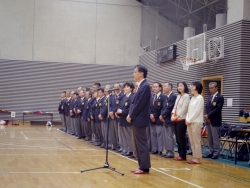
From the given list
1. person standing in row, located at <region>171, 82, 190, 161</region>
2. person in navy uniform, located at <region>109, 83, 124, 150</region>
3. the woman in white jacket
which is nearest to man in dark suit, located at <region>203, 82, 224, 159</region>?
person standing in row, located at <region>171, 82, 190, 161</region>

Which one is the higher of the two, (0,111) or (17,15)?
(17,15)

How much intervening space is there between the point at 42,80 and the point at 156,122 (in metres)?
11.8

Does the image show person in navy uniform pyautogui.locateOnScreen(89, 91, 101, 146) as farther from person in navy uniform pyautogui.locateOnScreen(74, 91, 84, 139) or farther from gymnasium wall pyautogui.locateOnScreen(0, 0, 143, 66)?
gymnasium wall pyautogui.locateOnScreen(0, 0, 143, 66)

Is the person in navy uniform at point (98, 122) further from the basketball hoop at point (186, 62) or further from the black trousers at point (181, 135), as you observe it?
the basketball hoop at point (186, 62)

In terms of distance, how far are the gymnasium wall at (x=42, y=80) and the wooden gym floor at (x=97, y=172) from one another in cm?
1090

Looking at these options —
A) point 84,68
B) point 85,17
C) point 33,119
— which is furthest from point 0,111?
point 85,17

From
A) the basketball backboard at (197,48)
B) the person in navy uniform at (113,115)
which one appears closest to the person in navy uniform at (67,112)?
the basketball backboard at (197,48)

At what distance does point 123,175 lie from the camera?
5.81m

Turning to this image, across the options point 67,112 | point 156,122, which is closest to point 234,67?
point 156,122

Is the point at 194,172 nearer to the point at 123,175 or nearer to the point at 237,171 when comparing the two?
the point at 237,171

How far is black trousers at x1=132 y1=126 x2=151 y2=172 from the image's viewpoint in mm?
6000

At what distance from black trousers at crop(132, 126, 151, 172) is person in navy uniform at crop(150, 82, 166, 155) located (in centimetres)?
267

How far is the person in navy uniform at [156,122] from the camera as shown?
876 cm

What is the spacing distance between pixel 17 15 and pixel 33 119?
17.0 feet
